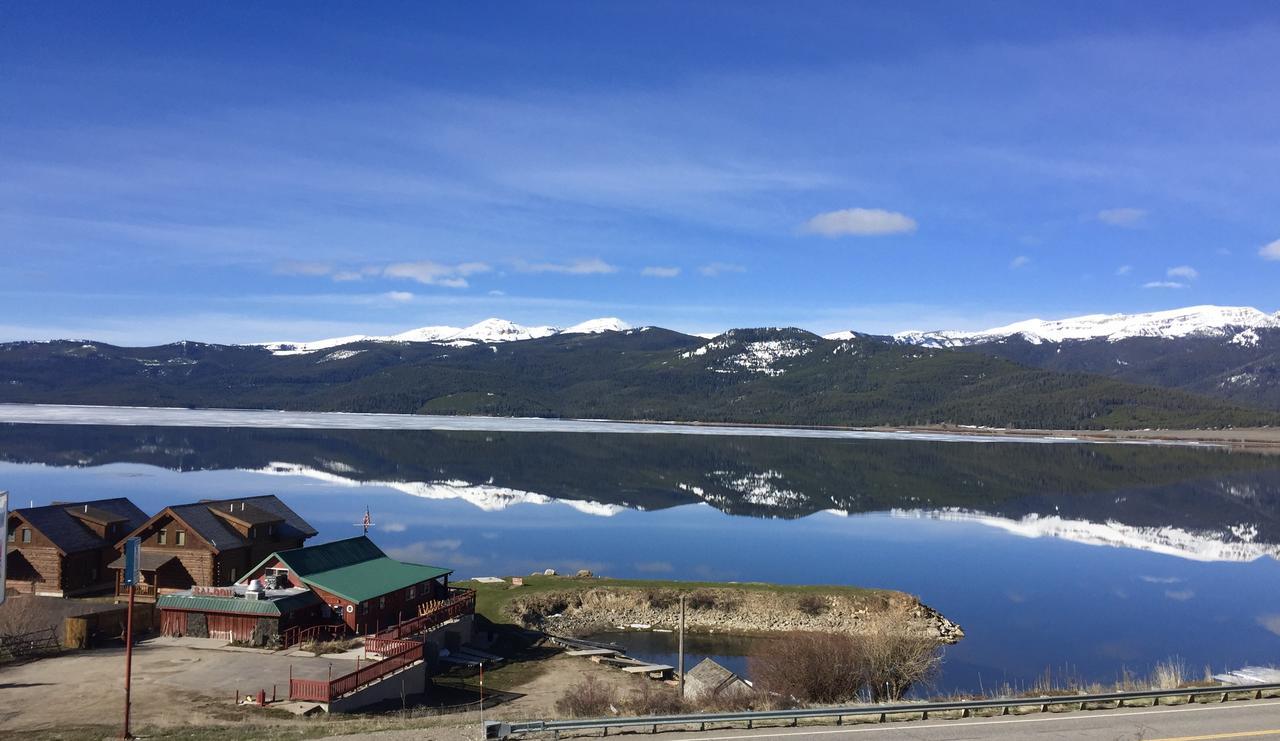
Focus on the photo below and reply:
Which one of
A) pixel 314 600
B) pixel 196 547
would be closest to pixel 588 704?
pixel 314 600

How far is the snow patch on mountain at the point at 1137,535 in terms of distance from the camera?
261ft

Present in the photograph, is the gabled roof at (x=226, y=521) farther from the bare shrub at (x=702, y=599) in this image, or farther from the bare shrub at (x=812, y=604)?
the bare shrub at (x=812, y=604)

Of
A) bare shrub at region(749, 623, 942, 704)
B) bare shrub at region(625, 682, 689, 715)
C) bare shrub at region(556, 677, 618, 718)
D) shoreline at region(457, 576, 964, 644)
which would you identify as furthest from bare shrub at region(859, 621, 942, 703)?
shoreline at region(457, 576, 964, 644)

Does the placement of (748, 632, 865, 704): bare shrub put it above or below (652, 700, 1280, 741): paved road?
below

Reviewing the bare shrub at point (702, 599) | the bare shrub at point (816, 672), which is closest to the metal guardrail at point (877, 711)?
the bare shrub at point (816, 672)

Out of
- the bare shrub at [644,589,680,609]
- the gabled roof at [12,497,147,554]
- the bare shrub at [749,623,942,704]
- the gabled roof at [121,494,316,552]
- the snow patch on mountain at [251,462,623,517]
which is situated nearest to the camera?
the bare shrub at [749,623,942,704]

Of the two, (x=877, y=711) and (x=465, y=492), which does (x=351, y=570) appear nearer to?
(x=877, y=711)

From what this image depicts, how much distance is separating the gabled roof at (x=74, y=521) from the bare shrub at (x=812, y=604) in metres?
37.3

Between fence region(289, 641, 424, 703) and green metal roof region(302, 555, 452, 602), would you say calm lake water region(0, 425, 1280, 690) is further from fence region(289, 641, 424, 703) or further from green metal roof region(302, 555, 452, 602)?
fence region(289, 641, 424, 703)

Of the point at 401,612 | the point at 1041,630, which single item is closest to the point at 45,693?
the point at 401,612

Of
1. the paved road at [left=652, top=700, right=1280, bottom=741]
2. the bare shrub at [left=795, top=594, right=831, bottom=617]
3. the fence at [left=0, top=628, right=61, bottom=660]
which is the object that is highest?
the paved road at [left=652, top=700, right=1280, bottom=741]

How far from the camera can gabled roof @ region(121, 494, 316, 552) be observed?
45.2m

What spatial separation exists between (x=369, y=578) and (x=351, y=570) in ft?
3.75

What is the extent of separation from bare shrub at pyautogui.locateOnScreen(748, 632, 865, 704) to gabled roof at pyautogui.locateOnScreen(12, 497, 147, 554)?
34.9 metres
